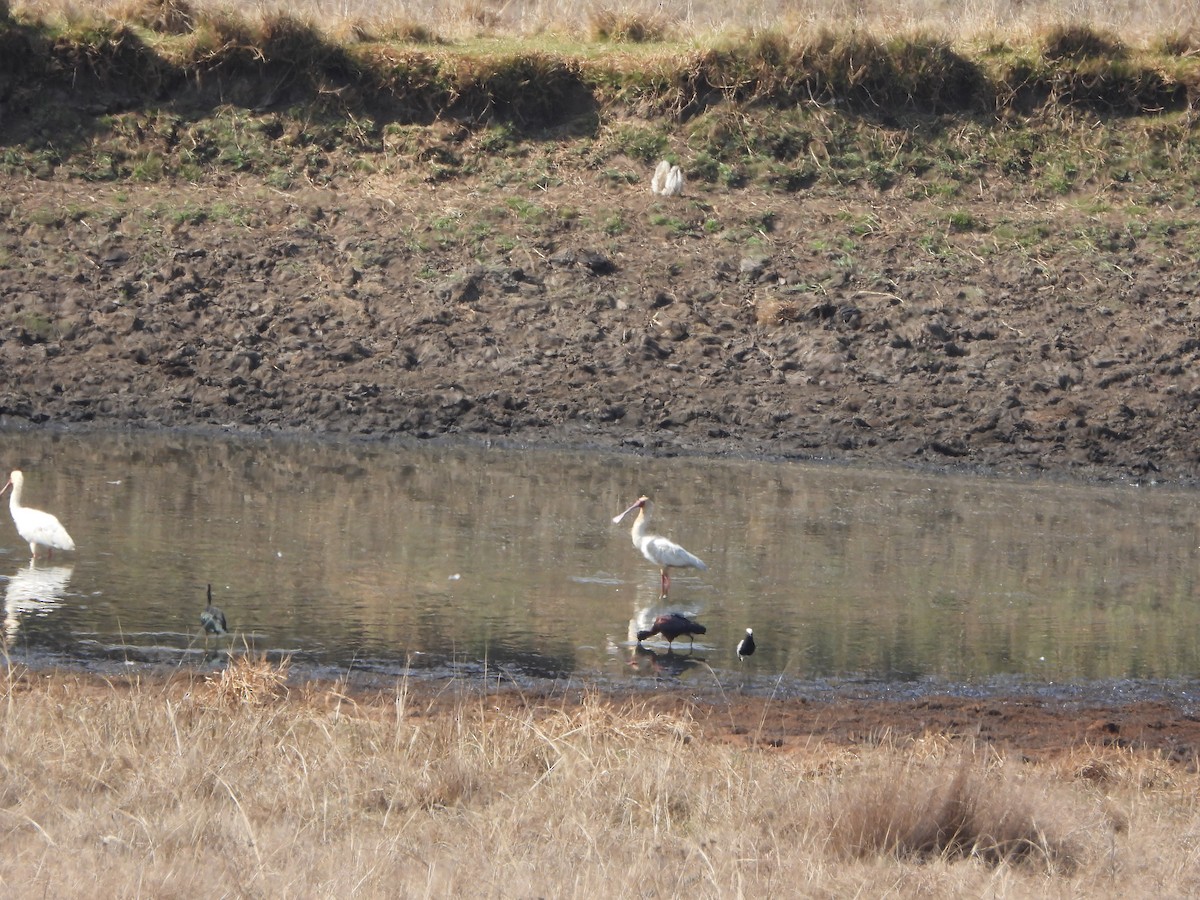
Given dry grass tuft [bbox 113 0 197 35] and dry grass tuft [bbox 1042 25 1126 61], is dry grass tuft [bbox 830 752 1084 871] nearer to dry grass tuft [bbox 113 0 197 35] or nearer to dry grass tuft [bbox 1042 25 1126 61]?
dry grass tuft [bbox 1042 25 1126 61]

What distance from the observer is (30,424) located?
17469 millimetres

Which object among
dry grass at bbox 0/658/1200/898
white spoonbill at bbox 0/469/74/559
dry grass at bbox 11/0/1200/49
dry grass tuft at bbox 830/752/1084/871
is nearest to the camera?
dry grass at bbox 0/658/1200/898

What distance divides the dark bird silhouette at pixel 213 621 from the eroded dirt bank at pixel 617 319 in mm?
7919

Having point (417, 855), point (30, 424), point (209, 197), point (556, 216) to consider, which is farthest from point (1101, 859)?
point (209, 197)

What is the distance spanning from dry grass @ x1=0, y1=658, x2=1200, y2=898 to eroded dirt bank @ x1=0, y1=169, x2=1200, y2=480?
34.1 feet

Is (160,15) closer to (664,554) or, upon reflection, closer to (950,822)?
(664,554)

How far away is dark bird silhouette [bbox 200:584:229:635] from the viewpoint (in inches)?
382

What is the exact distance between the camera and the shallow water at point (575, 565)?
10.1m

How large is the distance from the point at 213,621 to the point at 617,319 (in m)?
10.8

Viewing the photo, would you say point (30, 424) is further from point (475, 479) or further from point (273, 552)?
point (273, 552)

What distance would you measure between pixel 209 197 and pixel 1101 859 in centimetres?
1794

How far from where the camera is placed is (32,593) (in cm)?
1089

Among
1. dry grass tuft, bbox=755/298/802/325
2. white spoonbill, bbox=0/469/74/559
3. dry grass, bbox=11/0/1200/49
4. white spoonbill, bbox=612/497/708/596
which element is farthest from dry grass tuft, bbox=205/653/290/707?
dry grass, bbox=11/0/1200/49

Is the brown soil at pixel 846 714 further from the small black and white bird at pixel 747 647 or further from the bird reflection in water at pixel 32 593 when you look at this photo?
the bird reflection in water at pixel 32 593
